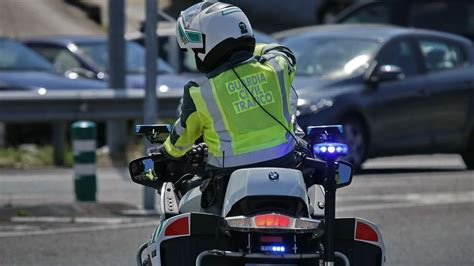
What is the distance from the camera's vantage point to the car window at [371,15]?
23.0 m

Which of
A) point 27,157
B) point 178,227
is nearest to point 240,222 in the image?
point 178,227

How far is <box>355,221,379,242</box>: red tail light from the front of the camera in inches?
256

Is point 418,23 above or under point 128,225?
above

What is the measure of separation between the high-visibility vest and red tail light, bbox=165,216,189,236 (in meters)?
0.39

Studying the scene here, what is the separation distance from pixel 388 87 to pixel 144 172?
953 centimetres

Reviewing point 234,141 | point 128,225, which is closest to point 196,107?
point 234,141

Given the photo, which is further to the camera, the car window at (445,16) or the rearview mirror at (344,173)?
the car window at (445,16)

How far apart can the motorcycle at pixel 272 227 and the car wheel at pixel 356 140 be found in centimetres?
911

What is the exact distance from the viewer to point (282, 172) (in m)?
6.29

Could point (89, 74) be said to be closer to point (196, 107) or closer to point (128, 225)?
point (128, 225)

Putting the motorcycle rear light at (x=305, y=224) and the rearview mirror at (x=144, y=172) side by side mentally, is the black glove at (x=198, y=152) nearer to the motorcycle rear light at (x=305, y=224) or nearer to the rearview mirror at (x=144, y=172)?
the rearview mirror at (x=144, y=172)

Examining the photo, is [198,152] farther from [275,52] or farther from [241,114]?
[275,52]

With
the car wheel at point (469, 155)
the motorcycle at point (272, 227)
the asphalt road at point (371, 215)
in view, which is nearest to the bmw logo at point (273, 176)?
the motorcycle at point (272, 227)

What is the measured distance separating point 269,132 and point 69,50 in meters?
14.4
